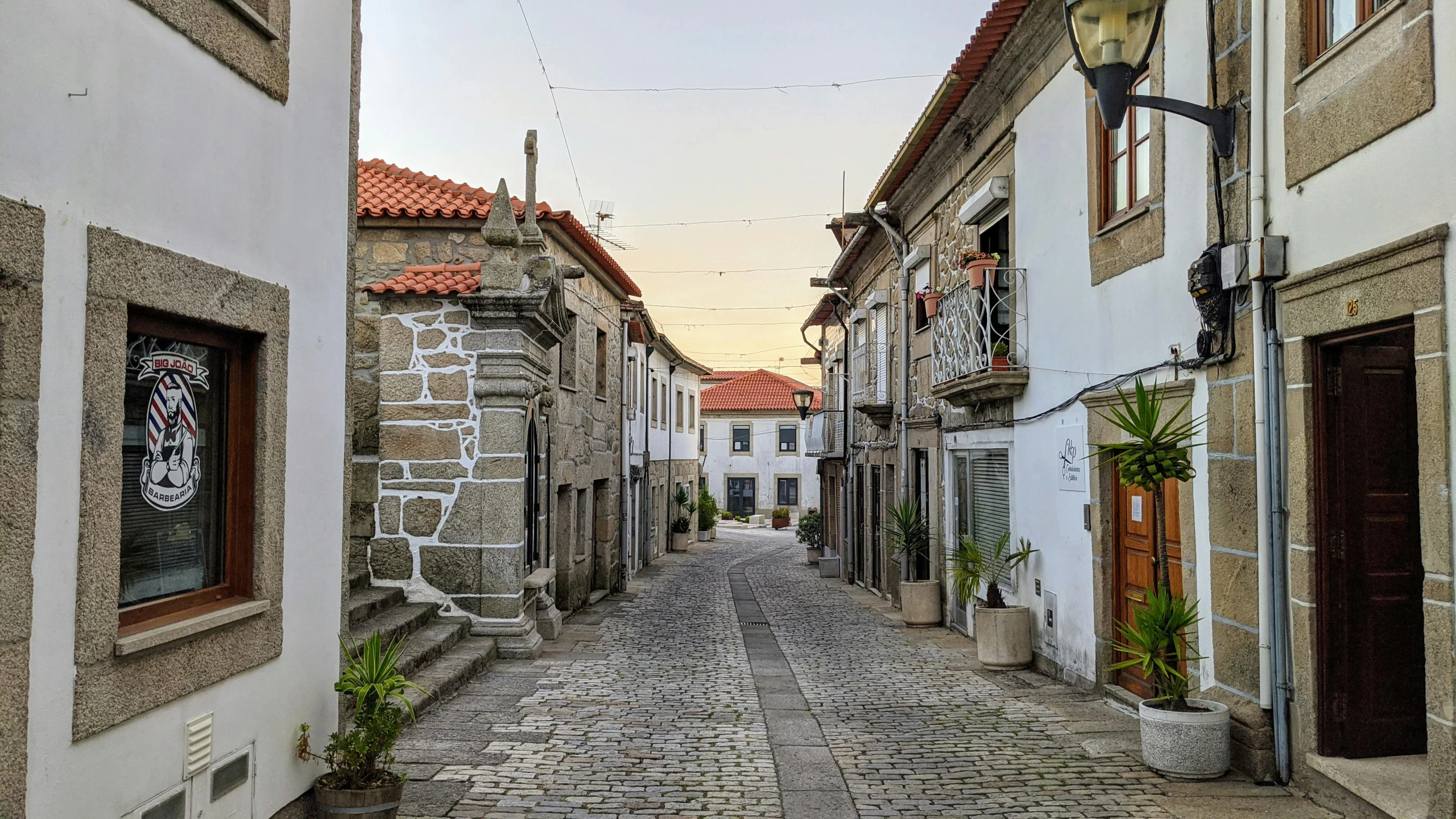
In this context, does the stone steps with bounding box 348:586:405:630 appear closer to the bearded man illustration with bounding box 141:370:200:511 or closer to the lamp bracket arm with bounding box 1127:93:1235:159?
the bearded man illustration with bounding box 141:370:200:511

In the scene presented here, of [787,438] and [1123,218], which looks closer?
[1123,218]

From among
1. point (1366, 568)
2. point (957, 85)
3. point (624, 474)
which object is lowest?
point (1366, 568)

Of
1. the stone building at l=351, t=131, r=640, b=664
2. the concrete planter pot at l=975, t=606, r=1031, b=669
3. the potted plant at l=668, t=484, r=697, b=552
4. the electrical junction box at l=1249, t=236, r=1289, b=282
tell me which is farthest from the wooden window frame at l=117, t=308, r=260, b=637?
the potted plant at l=668, t=484, r=697, b=552

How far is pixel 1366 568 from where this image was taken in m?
5.25

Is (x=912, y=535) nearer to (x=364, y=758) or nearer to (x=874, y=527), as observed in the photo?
(x=874, y=527)

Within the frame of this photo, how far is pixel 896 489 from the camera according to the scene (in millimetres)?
15648

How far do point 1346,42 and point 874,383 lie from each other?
38.8 ft

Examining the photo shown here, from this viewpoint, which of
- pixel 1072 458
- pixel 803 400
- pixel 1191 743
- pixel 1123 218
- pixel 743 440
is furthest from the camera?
pixel 743 440

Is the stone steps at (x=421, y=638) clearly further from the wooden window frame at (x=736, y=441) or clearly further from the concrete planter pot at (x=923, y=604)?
the wooden window frame at (x=736, y=441)

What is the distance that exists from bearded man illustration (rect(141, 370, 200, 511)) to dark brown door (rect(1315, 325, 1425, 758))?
17.5 ft

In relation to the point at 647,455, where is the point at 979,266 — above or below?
above

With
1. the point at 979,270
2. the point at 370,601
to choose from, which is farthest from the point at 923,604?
the point at 370,601

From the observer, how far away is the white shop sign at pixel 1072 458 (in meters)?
8.38

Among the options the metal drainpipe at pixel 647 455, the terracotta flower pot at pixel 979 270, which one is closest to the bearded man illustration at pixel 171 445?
the terracotta flower pot at pixel 979 270
